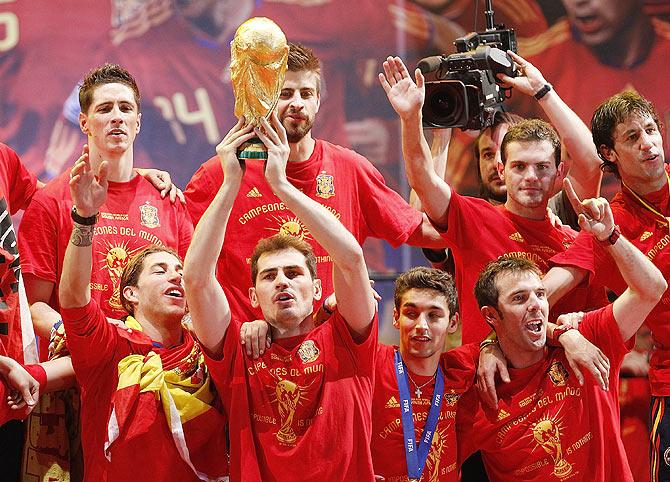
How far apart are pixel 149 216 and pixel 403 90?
1.08 meters

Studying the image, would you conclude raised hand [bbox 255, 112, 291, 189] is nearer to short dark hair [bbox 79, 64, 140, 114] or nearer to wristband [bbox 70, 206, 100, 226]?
wristband [bbox 70, 206, 100, 226]

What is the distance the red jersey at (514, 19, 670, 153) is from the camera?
243 inches

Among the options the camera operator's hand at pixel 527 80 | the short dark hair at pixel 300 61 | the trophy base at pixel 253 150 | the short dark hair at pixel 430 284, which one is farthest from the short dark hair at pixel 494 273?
the trophy base at pixel 253 150

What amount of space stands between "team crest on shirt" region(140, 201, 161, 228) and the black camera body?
1.09 metres

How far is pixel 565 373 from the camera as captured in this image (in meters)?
3.93

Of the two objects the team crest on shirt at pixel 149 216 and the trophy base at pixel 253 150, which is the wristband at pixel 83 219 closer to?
the trophy base at pixel 253 150

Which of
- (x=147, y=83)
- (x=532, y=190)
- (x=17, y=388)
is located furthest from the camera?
(x=147, y=83)

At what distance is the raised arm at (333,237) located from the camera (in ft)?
10.9

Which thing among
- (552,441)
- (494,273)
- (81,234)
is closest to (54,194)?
(81,234)

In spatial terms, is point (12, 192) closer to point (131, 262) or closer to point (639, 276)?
point (131, 262)

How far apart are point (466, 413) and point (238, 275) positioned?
95 centimetres

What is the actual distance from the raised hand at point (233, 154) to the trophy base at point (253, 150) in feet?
0.04

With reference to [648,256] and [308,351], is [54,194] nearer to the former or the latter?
[308,351]

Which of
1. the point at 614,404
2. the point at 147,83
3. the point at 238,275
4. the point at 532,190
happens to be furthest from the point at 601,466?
the point at 147,83
